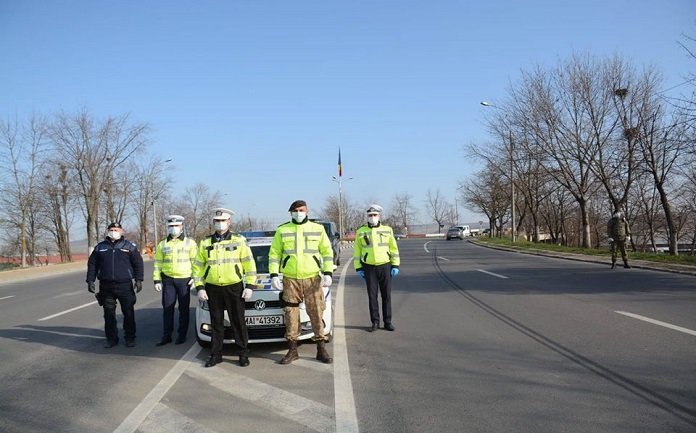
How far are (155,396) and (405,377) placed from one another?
2.54 m

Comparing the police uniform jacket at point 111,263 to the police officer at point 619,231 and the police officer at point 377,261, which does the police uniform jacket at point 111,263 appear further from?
the police officer at point 619,231

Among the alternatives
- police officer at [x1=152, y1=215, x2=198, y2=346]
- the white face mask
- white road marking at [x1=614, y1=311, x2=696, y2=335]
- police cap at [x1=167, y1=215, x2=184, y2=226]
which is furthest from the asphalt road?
police cap at [x1=167, y1=215, x2=184, y2=226]

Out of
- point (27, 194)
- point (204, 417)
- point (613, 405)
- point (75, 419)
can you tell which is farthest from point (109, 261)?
point (27, 194)

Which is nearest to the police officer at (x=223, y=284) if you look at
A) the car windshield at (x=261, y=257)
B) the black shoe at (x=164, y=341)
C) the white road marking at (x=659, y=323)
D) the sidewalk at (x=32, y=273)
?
the car windshield at (x=261, y=257)

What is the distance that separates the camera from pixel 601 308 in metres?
9.29

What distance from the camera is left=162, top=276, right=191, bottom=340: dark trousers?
7812 millimetres

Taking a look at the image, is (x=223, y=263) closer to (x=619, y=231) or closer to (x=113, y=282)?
(x=113, y=282)

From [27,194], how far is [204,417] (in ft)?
131

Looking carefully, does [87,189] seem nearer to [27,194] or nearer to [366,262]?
[27,194]

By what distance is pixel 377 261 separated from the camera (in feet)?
27.0

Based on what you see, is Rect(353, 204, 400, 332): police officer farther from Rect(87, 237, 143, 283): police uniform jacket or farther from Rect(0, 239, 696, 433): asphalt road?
Rect(87, 237, 143, 283): police uniform jacket

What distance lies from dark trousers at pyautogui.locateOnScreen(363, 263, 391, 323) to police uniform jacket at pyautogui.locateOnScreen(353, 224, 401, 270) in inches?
3.7

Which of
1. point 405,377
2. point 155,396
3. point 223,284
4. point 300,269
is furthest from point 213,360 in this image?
point 405,377

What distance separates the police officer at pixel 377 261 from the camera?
8195 mm
